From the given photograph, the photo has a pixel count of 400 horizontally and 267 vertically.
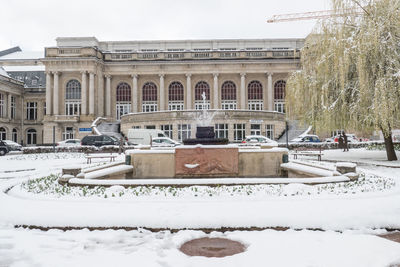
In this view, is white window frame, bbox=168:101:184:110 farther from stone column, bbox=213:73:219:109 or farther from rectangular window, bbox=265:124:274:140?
rectangular window, bbox=265:124:274:140

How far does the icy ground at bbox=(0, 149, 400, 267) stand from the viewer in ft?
14.1

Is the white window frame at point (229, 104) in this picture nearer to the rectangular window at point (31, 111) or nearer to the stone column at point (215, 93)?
the stone column at point (215, 93)

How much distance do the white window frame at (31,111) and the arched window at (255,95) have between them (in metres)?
44.3

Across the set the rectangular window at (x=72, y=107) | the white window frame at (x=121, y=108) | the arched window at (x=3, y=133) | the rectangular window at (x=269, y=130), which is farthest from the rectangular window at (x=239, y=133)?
the arched window at (x=3, y=133)

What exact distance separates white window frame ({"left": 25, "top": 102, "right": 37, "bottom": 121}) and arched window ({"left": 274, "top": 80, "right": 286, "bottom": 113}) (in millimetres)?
49189

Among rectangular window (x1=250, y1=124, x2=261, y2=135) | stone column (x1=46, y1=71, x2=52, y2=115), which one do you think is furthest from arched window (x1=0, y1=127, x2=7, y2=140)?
rectangular window (x1=250, y1=124, x2=261, y2=135)

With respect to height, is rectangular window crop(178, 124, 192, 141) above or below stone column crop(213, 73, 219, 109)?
below

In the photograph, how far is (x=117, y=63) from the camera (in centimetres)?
5112

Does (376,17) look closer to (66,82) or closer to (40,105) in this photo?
(66,82)

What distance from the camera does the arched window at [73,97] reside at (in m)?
50.4

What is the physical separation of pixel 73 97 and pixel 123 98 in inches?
344

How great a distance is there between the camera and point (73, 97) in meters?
50.6

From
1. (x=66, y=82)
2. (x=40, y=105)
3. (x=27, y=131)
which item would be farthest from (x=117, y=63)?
(x=27, y=131)

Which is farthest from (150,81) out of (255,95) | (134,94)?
(255,95)
